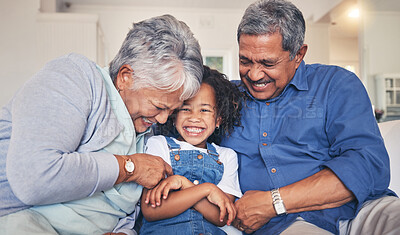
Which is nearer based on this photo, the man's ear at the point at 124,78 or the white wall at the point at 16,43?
the man's ear at the point at 124,78

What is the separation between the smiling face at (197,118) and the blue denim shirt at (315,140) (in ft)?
0.48

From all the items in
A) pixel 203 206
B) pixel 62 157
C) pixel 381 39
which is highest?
pixel 381 39

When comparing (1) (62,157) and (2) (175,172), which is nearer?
(1) (62,157)

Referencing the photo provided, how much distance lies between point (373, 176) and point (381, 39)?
15.8ft

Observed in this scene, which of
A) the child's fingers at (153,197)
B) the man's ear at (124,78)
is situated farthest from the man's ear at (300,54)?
the child's fingers at (153,197)

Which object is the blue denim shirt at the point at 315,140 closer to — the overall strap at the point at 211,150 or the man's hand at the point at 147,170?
the overall strap at the point at 211,150

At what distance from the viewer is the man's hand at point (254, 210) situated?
1.31 m

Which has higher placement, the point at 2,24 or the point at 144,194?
the point at 2,24

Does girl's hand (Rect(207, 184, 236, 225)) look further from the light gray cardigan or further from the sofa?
the sofa

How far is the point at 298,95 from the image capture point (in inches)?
61.4

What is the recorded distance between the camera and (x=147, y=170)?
1229 millimetres

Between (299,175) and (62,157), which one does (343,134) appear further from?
(62,157)

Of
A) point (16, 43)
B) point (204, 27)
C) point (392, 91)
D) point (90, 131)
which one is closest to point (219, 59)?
point (204, 27)

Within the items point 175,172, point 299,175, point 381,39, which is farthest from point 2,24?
point 381,39
